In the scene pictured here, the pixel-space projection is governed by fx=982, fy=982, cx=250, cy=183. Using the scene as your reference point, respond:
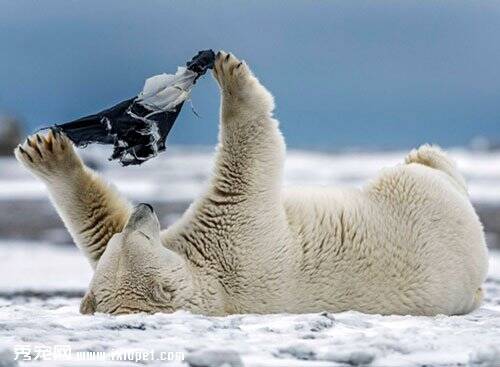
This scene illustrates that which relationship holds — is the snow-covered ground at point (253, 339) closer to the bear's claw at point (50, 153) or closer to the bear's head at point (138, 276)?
the bear's head at point (138, 276)

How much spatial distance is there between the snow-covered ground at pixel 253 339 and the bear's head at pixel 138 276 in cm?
18

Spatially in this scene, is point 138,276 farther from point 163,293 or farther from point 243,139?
point 243,139

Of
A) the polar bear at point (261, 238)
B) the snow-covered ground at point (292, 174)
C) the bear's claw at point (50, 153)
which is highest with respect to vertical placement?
the snow-covered ground at point (292, 174)

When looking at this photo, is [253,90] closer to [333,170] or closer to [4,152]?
[333,170]

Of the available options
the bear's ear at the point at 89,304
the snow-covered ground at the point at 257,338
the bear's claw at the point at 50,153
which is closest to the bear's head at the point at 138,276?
the bear's ear at the point at 89,304

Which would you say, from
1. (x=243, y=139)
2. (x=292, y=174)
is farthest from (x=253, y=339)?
(x=292, y=174)

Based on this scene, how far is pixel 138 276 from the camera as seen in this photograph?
508 centimetres

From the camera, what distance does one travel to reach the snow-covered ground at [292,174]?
2491 centimetres

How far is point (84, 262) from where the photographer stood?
11711 millimetres

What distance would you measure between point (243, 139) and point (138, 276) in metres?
1.18

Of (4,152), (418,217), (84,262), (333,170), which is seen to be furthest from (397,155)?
(418,217)

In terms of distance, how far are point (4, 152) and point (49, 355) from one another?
4091cm

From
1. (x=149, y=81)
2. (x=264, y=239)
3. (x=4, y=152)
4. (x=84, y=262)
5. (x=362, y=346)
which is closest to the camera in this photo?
(x=362, y=346)

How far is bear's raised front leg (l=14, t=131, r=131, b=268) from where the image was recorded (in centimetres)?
587
